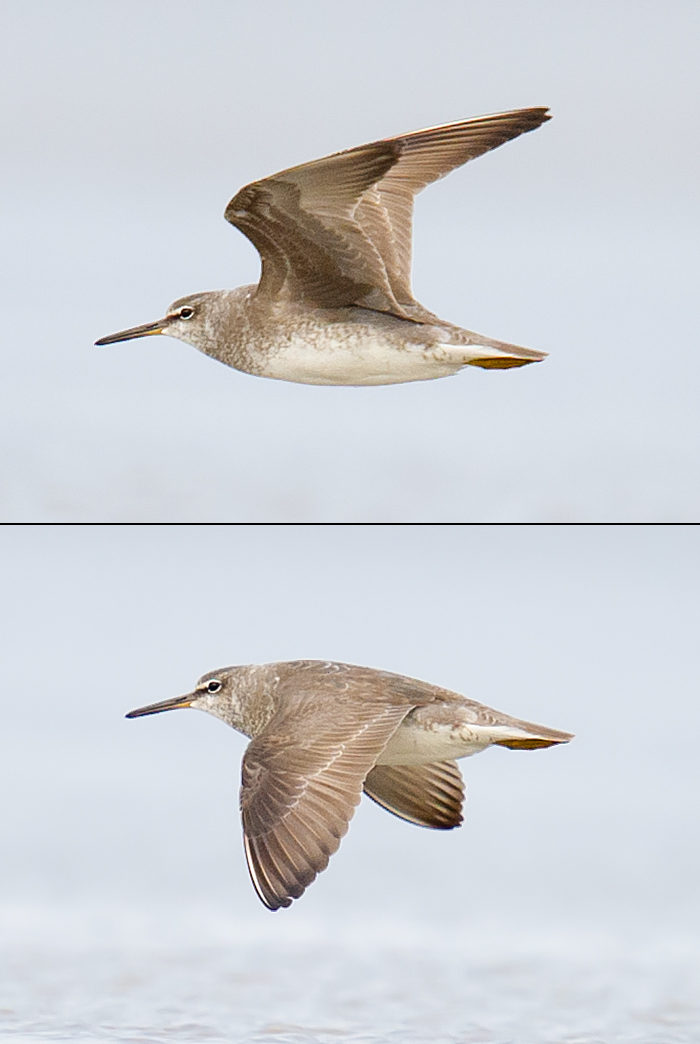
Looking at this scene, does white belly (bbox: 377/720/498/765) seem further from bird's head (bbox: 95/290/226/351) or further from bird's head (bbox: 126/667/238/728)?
bird's head (bbox: 95/290/226/351)

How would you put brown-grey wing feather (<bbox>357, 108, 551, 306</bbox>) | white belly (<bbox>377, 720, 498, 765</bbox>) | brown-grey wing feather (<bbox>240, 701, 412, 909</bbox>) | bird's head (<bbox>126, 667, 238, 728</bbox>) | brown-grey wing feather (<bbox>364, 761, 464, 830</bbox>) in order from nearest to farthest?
brown-grey wing feather (<bbox>240, 701, 412, 909</bbox>) → brown-grey wing feather (<bbox>357, 108, 551, 306</bbox>) → white belly (<bbox>377, 720, 498, 765</bbox>) → brown-grey wing feather (<bbox>364, 761, 464, 830</bbox>) → bird's head (<bbox>126, 667, 238, 728</bbox>)

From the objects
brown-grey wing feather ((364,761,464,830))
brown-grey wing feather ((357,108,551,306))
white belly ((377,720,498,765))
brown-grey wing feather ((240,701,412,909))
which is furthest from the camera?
brown-grey wing feather ((364,761,464,830))

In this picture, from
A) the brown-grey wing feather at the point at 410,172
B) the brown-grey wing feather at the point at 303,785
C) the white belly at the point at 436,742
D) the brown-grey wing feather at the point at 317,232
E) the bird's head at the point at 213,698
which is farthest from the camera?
the bird's head at the point at 213,698

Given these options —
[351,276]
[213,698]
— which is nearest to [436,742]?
[213,698]

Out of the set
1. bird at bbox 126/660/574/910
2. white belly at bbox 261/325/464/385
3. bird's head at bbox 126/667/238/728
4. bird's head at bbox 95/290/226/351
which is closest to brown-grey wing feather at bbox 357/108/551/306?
white belly at bbox 261/325/464/385

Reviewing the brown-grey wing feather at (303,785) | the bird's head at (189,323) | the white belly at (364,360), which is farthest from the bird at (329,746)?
the bird's head at (189,323)

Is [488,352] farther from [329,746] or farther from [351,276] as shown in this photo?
[329,746]

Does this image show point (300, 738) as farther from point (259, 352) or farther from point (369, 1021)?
point (369, 1021)

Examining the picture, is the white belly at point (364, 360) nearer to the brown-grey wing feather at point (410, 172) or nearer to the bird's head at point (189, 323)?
the brown-grey wing feather at point (410, 172)

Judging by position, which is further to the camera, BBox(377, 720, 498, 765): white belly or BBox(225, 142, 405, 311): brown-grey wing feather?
BBox(377, 720, 498, 765): white belly
